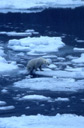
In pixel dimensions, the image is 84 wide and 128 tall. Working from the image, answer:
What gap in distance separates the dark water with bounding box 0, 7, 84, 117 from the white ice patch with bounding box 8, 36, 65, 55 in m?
0.34

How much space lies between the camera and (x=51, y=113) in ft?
26.8

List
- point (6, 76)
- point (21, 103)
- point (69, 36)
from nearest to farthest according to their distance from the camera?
point (21, 103) < point (6, 76) < point (69, 36)

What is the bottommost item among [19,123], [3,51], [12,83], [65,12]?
[65,12]

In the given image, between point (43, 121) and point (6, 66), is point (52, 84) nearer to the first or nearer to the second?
point (6, 66)

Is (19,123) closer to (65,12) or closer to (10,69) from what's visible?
(10,69)

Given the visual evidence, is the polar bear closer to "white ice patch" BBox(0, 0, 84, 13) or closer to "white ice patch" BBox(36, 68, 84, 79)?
"white ice patch" BBox(36, 68, 84, 79)

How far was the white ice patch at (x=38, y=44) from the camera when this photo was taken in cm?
1478

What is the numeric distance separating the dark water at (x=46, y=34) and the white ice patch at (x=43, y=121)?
43cm

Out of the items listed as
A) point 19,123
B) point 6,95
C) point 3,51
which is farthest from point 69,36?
point 19,123

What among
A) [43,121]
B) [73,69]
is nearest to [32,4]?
[73,69]

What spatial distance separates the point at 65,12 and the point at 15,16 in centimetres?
303

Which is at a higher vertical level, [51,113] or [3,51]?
[51,113]

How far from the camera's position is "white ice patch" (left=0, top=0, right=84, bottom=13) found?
27.8 m

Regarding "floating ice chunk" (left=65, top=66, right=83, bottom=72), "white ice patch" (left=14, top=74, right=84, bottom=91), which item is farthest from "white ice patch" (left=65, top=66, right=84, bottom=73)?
"white ice patch" (left=14, top=74, right=84, bottom=91)
